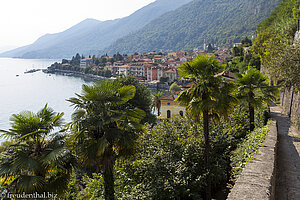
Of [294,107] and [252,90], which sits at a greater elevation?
[252,90]

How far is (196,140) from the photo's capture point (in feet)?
23.4

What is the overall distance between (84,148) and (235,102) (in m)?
4.30

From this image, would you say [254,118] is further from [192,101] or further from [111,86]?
[111,86]

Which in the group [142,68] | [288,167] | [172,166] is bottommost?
[288,167]

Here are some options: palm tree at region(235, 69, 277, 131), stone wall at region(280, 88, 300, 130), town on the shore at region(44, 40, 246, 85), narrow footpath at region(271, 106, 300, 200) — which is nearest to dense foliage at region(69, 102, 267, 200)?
narrow footpath at region(271, 106, 300, 200)

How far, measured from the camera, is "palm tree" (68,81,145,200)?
470cm

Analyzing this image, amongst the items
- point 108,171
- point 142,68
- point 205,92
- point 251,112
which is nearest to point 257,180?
point 108,171

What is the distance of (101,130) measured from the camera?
4914mm

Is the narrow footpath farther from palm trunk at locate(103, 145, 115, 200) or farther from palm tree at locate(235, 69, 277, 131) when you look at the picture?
palm trunk at locate(103, 145, 115, 200)

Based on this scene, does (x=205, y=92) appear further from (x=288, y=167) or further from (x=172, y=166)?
(x=288, y=167)

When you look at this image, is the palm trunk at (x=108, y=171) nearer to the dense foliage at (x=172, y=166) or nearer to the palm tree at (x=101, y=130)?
the palm tree at (x=101, y=130)

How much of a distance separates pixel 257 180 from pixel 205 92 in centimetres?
300

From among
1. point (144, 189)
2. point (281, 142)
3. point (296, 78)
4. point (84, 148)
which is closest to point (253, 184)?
point (144, 189)

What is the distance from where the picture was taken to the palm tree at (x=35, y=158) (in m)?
4.21
